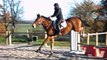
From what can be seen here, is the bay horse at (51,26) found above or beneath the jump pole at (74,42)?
above

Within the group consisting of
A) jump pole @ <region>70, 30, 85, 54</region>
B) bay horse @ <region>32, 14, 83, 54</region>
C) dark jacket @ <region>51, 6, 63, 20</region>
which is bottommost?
jump pole @ <region>70, 30, 85, 54</region>

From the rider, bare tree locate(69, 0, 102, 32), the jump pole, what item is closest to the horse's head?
the rider

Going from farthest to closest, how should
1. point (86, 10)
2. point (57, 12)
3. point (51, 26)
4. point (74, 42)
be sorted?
point (86, 10) → point (74, 42) → point (51, 26) → point (57, 12)

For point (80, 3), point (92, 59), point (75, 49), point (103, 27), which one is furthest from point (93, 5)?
point (92, 59)

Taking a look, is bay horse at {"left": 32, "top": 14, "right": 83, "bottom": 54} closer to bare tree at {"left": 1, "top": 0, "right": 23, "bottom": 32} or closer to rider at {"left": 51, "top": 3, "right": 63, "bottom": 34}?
rider at {"left": 51, "top": 3, "right": 63, "bottom": 34}

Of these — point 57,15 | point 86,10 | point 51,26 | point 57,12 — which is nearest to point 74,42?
point 51,26

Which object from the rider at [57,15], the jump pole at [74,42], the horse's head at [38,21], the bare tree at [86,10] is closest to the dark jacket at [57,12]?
the rider at [57,15]

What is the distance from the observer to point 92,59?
1559cm

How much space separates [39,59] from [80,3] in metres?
44.5

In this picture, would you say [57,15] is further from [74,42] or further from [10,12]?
[10,12]

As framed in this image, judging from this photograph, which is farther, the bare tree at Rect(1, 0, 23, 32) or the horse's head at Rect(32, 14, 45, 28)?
the bare tree at Rect(1, 0, 23, 32)

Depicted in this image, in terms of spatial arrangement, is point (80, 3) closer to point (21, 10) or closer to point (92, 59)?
point (21, 10)

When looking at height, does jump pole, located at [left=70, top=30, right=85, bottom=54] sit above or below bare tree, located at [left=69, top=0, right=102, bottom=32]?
below

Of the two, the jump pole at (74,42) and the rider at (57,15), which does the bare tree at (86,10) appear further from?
the rider at (57,15)
